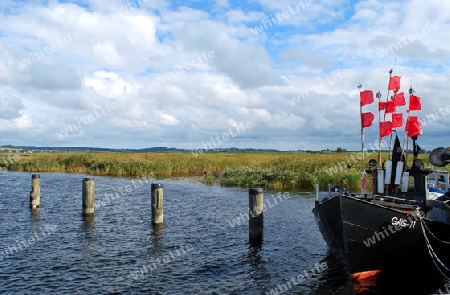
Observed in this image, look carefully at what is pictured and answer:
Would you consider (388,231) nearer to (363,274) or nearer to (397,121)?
(363,274)

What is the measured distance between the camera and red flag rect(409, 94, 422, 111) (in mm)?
13488

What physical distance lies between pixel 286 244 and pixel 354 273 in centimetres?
404

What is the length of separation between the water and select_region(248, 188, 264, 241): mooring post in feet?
1.58

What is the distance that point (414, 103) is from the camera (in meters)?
13.5

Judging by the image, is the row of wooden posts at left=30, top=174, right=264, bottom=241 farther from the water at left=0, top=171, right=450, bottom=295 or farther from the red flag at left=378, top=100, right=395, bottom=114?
the red flag at left=378, top=100, right=395, bottom=114

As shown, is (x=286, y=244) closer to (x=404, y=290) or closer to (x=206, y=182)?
(x=404, y=290)

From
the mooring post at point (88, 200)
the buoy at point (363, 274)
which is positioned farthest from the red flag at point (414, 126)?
the mooring post at point (88, 200)

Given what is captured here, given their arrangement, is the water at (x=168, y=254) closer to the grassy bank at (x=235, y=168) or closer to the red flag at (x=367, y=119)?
the red flag at (x=367, y=119)

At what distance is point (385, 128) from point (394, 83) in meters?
1.51

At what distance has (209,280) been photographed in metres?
12.1

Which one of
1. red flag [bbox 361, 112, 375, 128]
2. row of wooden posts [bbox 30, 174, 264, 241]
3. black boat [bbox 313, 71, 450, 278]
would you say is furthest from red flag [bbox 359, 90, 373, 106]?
row of wooden posts [bbox 30, 174, 264, 241]

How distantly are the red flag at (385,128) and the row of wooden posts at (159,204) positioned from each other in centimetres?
475

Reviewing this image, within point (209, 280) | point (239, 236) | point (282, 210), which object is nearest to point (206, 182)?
point (282, 210)

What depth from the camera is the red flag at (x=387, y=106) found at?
1410cm
